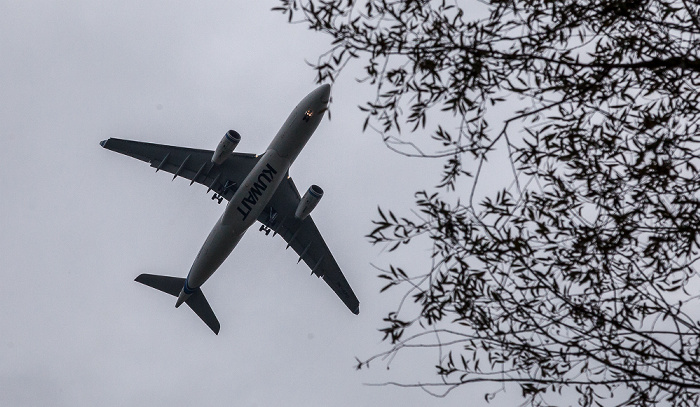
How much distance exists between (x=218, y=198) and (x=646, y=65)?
27163 mm

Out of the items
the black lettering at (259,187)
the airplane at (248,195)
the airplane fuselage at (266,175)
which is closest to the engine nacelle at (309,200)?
the airplane at (248,195)

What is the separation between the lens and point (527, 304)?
7.29 m

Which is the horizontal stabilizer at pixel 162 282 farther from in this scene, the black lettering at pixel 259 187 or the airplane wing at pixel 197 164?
the black lettering at pixel 259 187

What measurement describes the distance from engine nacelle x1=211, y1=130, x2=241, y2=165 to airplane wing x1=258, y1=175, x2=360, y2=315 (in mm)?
3642

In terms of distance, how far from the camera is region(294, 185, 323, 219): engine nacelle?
30.2 m

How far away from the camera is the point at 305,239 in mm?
33938

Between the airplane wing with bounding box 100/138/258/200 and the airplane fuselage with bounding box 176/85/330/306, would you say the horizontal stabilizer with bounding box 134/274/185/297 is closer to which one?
the airplane fuselage with bounding box 176/85/330/306

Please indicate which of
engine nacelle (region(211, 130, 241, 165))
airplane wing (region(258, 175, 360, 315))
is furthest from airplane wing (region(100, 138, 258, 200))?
airplane wing (region(258, 175, 360, 315))

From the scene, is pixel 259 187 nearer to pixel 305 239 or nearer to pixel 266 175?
pixel 266 175

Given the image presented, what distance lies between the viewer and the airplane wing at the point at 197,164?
1234 inches

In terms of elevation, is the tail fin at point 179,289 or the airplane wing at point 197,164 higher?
the airplane wing at point 197,164

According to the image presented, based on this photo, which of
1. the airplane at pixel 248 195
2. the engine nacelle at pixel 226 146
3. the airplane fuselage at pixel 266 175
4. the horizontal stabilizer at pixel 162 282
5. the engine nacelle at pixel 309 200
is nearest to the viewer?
the airplane fuselage at pixel 266 175

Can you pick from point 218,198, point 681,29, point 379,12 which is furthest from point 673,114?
point 218,198

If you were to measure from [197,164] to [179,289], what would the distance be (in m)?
8.25
